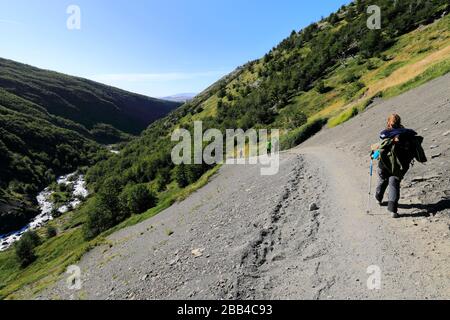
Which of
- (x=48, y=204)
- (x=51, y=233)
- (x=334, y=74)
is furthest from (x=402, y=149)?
(x=48, y=204)

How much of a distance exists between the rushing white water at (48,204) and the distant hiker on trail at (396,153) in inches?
4611

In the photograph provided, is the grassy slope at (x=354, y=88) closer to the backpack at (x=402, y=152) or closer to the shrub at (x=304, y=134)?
the shrub at (x=304, y=134)

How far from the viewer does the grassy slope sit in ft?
128

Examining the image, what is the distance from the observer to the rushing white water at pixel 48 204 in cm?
11164

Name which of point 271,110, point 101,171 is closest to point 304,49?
point 271,110

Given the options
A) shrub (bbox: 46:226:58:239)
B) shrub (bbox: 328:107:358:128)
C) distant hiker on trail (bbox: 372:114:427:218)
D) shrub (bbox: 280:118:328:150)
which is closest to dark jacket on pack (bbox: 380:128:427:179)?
distant hiker on trail (bbox: 372:114:427:218)

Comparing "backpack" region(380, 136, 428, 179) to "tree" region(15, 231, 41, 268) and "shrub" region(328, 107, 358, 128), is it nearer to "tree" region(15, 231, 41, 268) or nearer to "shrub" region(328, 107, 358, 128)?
"shrub" region(328, 107, 358, 128)

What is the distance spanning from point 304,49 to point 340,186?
102679 mm

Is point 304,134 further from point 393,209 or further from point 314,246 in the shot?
point 314,246

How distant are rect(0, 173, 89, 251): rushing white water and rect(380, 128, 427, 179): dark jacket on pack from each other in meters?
117

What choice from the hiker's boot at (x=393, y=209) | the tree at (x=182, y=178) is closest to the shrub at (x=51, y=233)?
the tree at (x=182, y=178)

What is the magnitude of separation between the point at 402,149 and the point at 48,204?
151 m

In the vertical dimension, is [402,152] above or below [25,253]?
above

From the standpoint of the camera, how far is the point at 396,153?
35.8 feet
